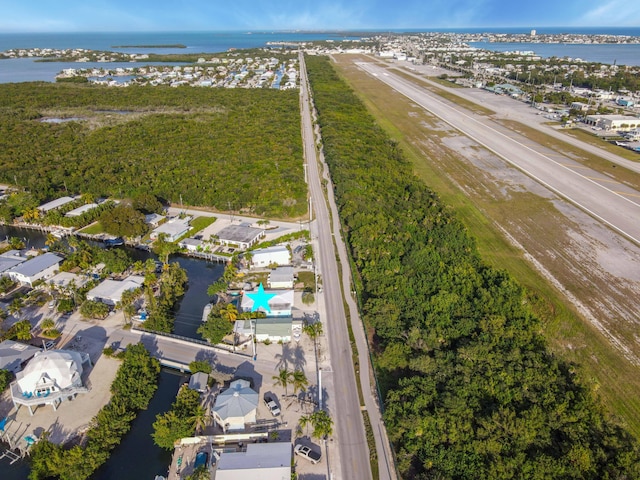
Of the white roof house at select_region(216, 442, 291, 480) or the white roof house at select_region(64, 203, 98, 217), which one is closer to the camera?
the white roof house at select_region(216, 442, 291, 480)

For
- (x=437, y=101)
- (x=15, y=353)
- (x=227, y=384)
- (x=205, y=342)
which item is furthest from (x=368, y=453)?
(x=437, y=101)

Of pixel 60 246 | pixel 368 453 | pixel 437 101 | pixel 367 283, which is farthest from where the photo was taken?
pixel 437 101

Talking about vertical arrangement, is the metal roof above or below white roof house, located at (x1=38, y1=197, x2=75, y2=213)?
below

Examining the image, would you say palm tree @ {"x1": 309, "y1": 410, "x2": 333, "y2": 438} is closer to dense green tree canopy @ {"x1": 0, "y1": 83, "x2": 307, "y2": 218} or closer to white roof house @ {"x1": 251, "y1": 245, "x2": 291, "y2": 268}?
white roof house @ {"x1": 251, "y1": 245, "x2": 291, "y2": 268}

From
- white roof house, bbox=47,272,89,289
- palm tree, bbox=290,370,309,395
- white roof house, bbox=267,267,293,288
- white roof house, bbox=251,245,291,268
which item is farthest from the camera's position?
white roof house, bbox=251,245,291,268

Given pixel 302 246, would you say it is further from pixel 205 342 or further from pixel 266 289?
pixel 205 342

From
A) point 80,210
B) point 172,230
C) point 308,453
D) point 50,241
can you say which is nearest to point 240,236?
point 172,230

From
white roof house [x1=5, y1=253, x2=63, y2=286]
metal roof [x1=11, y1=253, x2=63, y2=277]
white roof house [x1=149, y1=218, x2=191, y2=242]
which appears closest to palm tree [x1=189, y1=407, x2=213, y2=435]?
white roof house [x1=5, y1=253, x2=63, y2=286]

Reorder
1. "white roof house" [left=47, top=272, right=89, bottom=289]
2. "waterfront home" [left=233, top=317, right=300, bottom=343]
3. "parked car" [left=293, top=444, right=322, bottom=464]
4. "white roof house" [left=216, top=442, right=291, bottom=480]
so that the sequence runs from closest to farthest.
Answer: "white roof house" [left=216, top=442, right=291, bottom=480] < "parked car" [left=293, top=444, right=322, bottom=464] < "waterfront home" [left=233, top=317, right=300, bottom=343] < "white roof house" [left=47, top=272, right=89, bottom=289]
